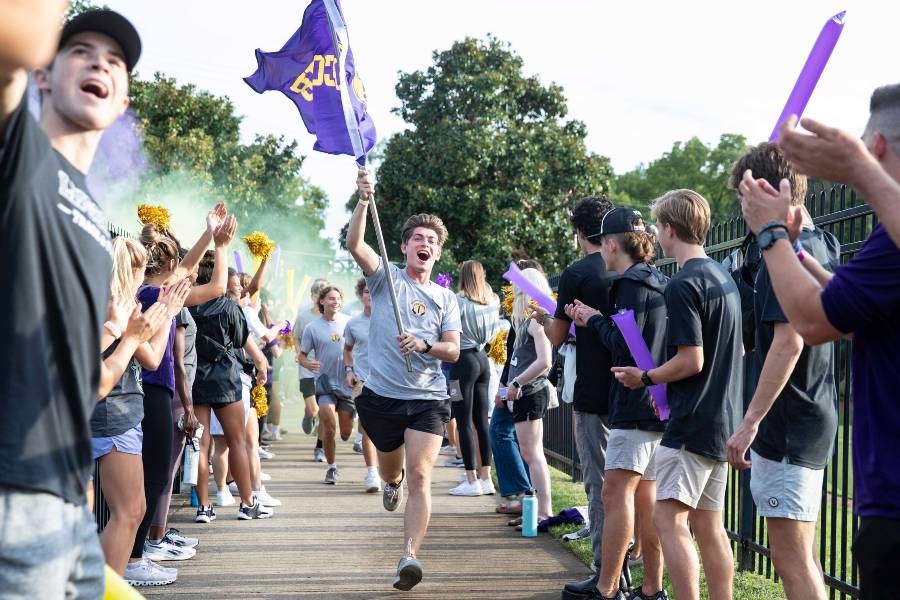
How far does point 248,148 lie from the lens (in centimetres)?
3681

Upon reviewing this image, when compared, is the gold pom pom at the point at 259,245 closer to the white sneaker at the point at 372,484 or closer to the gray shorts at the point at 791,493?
the white sneaker at the point at 372,484

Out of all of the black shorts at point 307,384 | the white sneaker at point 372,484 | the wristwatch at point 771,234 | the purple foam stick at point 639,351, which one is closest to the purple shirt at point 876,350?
the wristwatch at point 771,234

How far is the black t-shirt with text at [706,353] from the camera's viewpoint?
4.91 metres

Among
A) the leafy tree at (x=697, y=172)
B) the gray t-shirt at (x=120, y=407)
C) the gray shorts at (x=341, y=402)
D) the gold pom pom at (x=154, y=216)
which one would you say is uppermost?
the leafy tree at (x=697, y=172)

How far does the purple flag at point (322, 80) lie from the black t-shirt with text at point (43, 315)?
5162 millimetres

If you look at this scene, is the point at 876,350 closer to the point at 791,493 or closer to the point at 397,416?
the point at 791,493

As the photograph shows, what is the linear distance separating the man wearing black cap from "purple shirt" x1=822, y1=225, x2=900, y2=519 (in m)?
1.99

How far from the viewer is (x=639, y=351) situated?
549cm

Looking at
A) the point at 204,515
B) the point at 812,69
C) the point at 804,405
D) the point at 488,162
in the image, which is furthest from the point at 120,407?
the point at 488,162

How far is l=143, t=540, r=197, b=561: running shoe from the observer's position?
7.18m

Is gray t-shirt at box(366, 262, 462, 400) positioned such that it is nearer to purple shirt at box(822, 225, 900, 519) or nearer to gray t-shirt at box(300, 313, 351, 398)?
purple shirt at box(822, 225, 900, 519)

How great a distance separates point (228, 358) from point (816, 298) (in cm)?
642

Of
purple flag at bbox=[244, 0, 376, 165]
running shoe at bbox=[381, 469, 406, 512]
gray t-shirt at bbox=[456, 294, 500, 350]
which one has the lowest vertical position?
running shoe at bbox=[381, 469, 406, 512]

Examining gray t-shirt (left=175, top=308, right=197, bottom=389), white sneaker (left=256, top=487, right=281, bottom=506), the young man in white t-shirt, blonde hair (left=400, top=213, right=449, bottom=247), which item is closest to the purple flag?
blonde hair (left=400, top=213, right=449, bottom=247)
